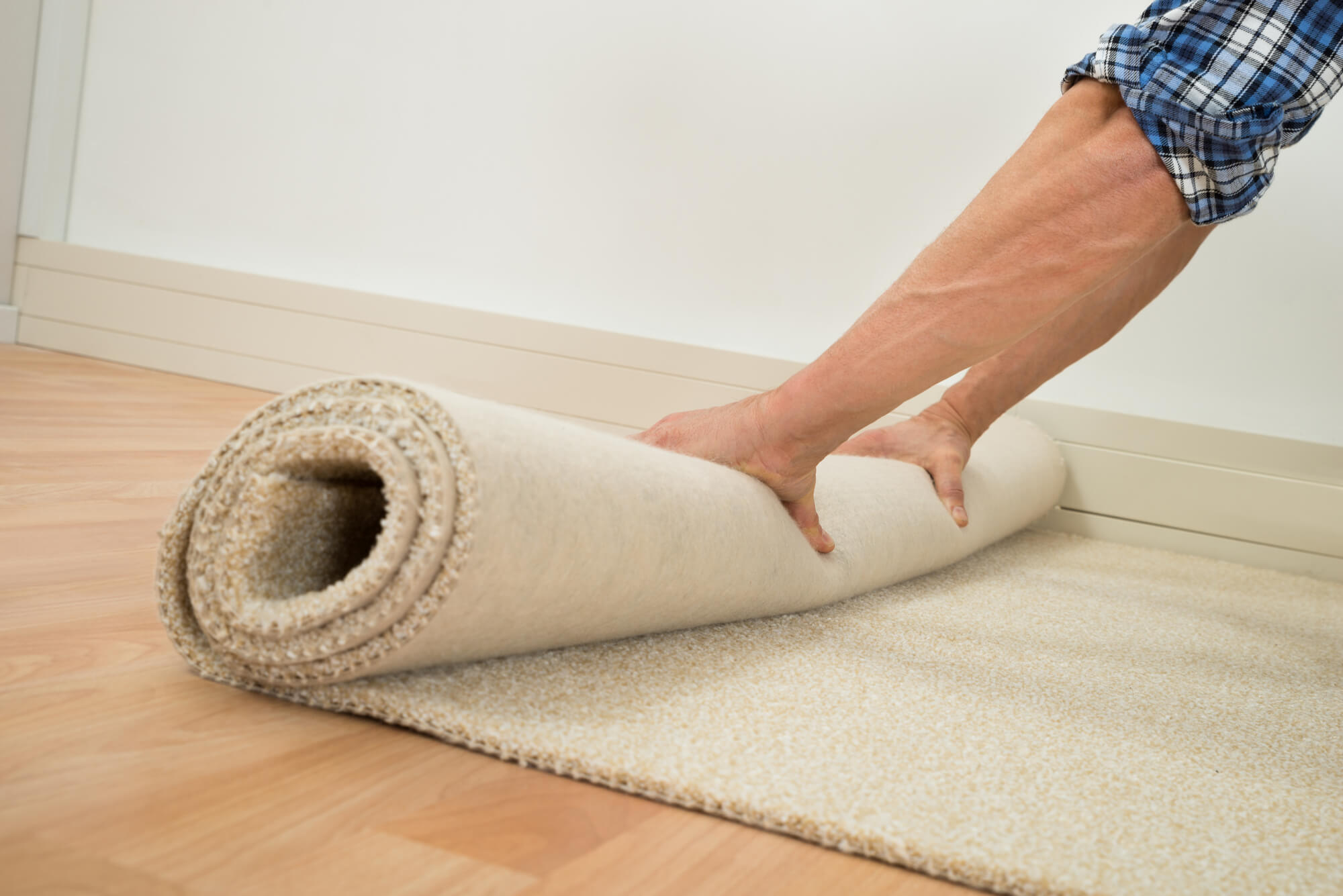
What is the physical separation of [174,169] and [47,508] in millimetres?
2111

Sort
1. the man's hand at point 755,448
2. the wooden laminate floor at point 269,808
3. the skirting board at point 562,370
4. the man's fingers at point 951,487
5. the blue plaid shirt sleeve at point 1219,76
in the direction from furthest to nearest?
1. the skirting board at point 562,370
2. the man's fingers at point 951,487
3. the man's hand at point 755,448
4. the blue plaid shirt sleeve at point 1219,76
5. the wooden laminate floor at point 269,808

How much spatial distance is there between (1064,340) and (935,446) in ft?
1.10

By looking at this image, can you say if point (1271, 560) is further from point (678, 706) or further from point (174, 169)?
point (174, 169)

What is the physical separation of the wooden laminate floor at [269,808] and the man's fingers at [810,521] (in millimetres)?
505

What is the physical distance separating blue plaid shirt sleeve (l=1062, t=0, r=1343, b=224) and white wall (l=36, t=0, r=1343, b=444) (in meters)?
1.27

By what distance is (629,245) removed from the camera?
2.53m

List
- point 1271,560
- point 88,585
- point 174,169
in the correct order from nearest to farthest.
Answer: point 88,585 < point 1271,560 < point 174,169

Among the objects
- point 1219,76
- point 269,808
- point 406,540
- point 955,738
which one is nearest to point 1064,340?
point 1219,76

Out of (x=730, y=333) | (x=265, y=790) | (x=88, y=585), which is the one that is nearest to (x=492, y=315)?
(x=730, y=333)

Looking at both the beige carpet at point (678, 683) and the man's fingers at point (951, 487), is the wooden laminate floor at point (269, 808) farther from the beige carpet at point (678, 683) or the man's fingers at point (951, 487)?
the man's fingers at point (951, 487)

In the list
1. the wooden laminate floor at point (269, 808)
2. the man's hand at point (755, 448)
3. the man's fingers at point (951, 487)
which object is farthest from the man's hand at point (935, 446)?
the wooden laminate floor at point (269, 808)

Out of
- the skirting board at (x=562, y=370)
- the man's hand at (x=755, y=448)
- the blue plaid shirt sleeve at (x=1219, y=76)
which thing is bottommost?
the skirting board at (x=562, y=370)

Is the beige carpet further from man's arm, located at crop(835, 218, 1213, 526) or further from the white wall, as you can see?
the white wall

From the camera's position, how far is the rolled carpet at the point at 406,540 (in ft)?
2.18
